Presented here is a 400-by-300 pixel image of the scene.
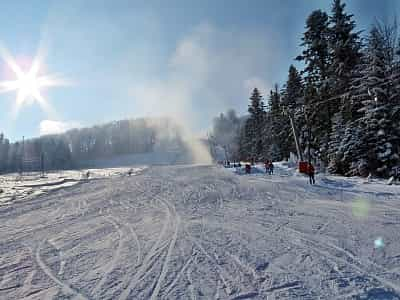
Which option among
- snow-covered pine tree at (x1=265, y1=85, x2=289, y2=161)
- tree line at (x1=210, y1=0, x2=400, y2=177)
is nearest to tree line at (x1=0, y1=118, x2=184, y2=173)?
snow-covered pine tree at (x1=265, y1=85, x2=289, y2=161)

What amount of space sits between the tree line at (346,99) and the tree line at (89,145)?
98.3 m

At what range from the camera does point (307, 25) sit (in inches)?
1243

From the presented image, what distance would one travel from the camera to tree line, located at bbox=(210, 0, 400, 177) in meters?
21.3

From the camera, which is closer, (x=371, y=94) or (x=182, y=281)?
(x=182, y=281)

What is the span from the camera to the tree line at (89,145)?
12888 centimetres

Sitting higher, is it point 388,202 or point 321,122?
point 321,122

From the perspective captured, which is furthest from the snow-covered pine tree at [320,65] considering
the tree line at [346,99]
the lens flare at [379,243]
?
the lens flare at [379,243]

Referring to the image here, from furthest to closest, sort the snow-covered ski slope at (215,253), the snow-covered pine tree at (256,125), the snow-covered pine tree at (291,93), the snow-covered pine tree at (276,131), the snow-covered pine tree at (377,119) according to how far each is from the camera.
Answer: the snow-covered pine tree at (256,125) < the snow-covered pine tree at (276,131) < the snow-covered pine tree at (291,93) < the snow-covered pine tree at (377,119) < the snow-covered ski slope at (215,253)

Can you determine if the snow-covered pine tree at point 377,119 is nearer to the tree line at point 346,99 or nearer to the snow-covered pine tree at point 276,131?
the tree line at point 346,99

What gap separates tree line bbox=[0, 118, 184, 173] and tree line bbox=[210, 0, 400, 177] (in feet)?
322

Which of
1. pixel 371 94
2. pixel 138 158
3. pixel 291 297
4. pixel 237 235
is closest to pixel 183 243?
pixel 237 235

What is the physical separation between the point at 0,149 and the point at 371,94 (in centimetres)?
14348

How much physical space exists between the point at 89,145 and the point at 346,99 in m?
151

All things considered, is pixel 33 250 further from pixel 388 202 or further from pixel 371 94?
pixel 371 94
